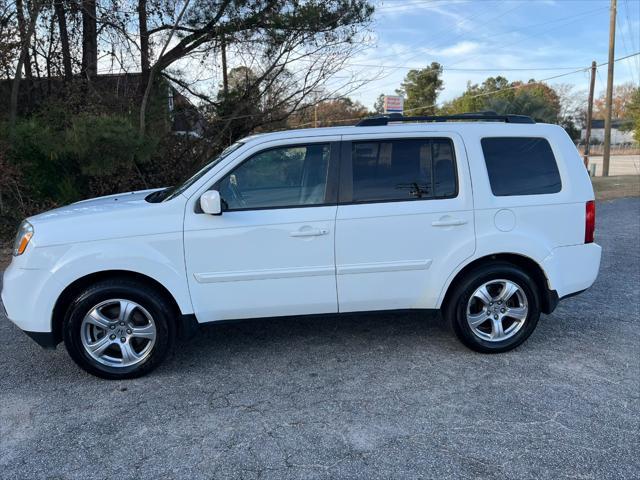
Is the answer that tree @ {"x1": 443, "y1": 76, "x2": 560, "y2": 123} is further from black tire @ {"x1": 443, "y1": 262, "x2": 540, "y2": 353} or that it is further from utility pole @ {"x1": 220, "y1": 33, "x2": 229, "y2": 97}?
black tire @ {"x1": 443, "y1": 262, "x2": 540, "y2": 353}

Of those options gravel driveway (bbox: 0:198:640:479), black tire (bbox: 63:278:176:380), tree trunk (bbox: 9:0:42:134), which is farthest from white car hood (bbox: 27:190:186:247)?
tree trunk (bbox: 9:0:42:134)

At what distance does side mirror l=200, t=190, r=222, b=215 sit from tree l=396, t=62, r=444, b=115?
56.3 meters

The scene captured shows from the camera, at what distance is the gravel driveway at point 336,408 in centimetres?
278

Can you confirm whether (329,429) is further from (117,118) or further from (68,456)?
(117,118)

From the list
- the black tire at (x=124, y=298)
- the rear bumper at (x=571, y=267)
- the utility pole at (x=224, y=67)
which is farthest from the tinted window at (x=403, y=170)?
the utility pole at (x=224, y=67)

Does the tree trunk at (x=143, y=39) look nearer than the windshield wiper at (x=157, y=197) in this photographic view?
No

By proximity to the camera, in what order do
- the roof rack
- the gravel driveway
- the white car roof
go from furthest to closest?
the roof rack
the white car roof
the gravel driveway

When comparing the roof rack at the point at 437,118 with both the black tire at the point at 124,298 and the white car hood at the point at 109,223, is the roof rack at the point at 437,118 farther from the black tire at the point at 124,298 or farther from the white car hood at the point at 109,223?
the black tire at the point at 124,298

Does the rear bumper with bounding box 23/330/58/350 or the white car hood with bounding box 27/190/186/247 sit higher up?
the white car hood with bounding box 27/190/186/247

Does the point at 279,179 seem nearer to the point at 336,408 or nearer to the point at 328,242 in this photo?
the point at 328,242

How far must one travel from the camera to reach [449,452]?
2.85 meters

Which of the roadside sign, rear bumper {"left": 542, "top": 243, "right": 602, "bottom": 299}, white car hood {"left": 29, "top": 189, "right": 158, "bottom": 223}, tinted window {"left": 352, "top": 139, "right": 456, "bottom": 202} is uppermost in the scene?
the roadside sign

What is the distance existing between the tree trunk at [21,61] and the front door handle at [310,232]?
7.29 m

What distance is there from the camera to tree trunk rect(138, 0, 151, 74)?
9.71 m
